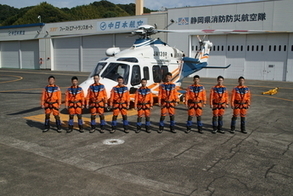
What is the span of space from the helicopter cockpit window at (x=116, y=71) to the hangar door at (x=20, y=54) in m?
40.3

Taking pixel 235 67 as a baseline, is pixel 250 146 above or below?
below

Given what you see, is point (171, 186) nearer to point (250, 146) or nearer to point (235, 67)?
point (250, 146)

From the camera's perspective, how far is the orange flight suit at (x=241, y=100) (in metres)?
8.30

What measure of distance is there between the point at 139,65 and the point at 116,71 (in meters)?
1.21

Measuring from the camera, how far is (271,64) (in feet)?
91.1

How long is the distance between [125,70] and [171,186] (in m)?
7.18

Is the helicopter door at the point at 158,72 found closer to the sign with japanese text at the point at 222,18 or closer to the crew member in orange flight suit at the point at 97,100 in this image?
the crew member in orange flight suit at the point at 97,100

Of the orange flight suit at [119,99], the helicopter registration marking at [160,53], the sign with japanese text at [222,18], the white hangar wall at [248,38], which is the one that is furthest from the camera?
the sign with japanese text at [222,18]

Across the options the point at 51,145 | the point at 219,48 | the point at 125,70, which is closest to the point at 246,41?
the point at 219,48

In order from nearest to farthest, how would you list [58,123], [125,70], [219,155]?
[219,155] → [58,123] → [125,70]

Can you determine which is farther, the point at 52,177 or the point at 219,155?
the point at 219,155

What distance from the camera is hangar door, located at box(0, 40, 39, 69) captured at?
4734 cm

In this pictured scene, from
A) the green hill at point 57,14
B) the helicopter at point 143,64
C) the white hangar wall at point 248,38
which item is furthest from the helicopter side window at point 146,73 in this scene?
the green hill at point 57,14

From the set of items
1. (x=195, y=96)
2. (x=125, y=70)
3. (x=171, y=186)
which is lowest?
(x=171, y=186)
